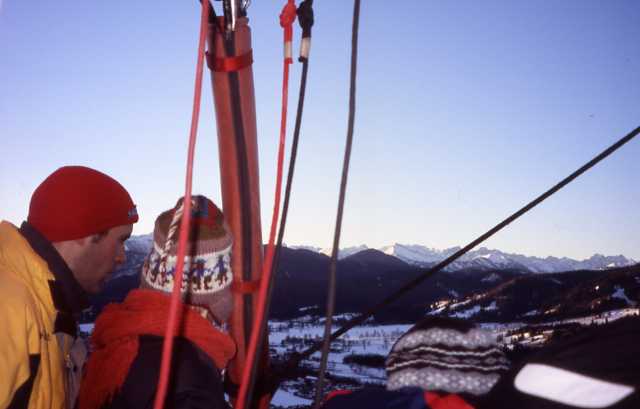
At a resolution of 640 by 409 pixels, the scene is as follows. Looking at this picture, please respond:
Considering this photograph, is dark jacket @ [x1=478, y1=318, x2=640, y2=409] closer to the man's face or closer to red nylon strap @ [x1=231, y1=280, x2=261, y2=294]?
the man's face

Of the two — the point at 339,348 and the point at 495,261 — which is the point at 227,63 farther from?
the point at 495,261

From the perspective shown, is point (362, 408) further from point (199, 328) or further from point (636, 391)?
point (199, 328)

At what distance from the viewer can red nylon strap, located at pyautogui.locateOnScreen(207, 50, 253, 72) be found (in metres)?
2.47

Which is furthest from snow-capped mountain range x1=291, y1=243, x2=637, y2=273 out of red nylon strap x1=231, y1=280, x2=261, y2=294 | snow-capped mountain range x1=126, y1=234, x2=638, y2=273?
red nylon strap x1=231, y1=280, x2=261, y2=294

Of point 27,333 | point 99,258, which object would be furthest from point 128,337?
point 99,258

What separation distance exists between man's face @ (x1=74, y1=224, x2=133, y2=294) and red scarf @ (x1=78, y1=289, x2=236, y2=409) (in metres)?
0.21

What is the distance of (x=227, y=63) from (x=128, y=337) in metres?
1.45

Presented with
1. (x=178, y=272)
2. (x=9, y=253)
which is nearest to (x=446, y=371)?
(x=178, y=272)

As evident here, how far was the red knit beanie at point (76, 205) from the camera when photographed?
1823 mm

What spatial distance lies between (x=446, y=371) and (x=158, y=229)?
116cm

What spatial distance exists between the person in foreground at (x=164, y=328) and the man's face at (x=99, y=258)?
162mm

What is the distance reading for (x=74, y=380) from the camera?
1.71 meters

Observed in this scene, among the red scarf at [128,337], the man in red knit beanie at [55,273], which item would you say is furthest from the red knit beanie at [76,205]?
the red scarf at [128,337]

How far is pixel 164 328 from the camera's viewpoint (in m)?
1.50
